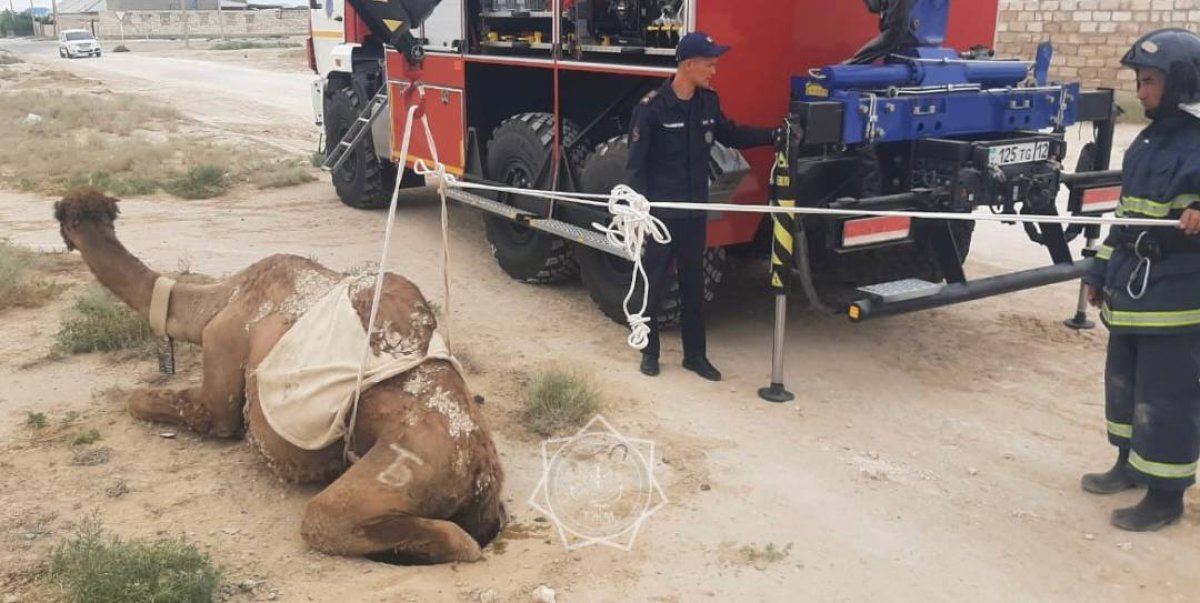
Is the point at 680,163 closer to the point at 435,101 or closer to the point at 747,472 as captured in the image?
the point at 747,472

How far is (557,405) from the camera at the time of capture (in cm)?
534

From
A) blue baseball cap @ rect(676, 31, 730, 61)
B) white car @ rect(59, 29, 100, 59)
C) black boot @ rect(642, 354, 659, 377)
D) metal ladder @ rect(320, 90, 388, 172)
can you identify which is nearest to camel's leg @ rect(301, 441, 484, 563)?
black boot @ rect(642, 354, 659, 377)

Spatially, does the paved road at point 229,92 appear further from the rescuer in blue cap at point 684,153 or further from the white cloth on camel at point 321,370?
the white cloth on camel at point 321,370

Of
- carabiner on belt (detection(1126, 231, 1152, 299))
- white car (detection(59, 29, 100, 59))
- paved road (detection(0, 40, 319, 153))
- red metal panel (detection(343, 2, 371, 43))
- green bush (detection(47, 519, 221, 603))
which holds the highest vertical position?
red metal panel (detection(343, 2, 371, 43))

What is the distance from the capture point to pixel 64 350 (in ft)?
20.5

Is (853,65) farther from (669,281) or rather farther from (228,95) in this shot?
(228,95)

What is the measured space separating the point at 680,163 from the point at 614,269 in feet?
5.02

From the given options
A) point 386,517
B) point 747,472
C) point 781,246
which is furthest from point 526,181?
point 386,517

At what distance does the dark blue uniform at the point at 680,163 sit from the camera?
5.71 m

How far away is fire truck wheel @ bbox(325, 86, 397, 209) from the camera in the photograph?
35.1ft

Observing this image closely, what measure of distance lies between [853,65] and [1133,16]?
1580cm

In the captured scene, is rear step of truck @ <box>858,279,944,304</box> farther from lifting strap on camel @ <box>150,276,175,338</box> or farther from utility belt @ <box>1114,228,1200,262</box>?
lifting strap on camel @ <box>150,276,175,338</box>

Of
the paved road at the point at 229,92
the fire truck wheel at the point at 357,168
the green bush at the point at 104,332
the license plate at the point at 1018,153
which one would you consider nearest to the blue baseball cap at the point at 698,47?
the license plate at the point at 1018,153

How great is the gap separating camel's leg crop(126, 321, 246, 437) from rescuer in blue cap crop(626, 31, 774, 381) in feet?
7.81
